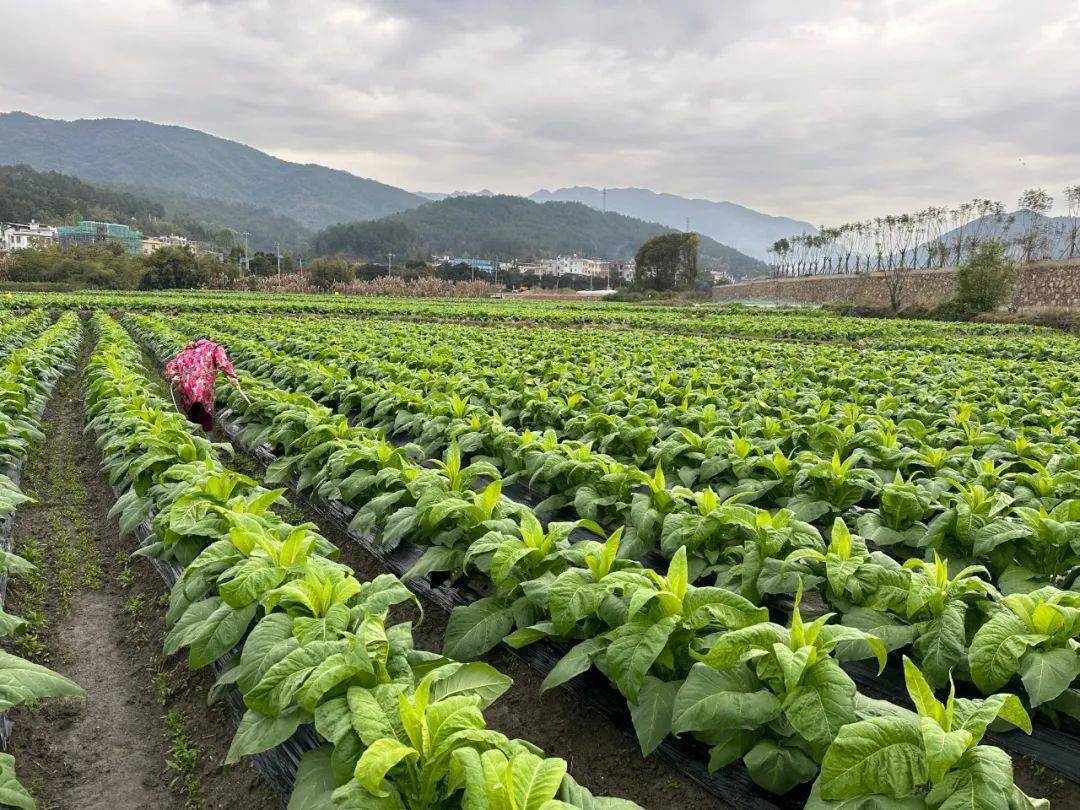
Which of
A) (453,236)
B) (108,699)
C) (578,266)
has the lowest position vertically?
(108,699)

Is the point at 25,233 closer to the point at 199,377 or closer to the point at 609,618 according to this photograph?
the point at 199,377

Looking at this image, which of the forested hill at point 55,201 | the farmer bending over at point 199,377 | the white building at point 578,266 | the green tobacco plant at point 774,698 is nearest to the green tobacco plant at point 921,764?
the green tobacco plant at point 774,698

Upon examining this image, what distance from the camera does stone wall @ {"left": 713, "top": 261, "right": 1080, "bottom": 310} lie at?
40594 mm

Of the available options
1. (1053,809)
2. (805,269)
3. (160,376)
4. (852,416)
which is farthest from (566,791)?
(805,269)

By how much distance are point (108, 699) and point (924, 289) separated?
59591 millimetres

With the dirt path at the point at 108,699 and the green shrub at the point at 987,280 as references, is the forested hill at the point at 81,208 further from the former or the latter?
the dirt path at the point at 108,699

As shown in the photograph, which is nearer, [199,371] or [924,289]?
[199,371]

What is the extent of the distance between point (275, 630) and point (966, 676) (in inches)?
117

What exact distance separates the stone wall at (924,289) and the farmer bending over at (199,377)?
41.8 metres

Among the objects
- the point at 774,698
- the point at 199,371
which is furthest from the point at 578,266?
the point at 774,698

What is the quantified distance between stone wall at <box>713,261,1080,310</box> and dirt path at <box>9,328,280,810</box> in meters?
44.2

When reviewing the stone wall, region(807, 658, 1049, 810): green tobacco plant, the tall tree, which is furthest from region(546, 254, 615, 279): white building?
region(807, 658, 1049, 810): green tobacco plant

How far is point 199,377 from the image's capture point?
830 cm

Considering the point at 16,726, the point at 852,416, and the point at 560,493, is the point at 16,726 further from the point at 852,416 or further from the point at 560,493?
the point at 852,416
